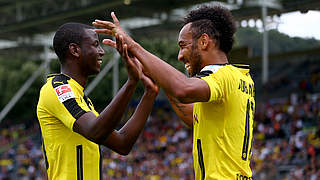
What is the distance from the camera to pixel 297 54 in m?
22.2

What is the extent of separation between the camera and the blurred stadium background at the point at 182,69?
16406mm

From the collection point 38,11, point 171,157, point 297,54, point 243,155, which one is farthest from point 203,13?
point 38,11

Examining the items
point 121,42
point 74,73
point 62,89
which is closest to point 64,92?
point 62,89

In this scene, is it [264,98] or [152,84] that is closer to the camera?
[152,84]

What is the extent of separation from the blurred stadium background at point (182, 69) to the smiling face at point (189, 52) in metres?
11.0

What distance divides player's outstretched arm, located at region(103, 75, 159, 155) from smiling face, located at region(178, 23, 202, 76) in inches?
17.2

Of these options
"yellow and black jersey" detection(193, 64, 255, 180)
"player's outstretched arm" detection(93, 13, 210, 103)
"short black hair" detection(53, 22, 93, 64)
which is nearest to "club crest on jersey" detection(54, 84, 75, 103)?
"short black hair" detection(53, 22, 93, 64)

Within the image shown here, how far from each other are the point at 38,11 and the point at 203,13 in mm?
22806

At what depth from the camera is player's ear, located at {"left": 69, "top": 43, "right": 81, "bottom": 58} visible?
4297 millimetres

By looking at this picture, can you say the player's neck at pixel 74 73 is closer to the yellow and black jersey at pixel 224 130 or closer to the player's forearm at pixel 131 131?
the player's forearm at pixel 131 131

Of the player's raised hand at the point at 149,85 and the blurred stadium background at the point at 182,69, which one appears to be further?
the blurred stadium background at the point at 182,69

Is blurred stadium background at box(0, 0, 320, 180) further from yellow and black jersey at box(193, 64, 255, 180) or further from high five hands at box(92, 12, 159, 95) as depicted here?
high five hands at box(92, 12, 159, 95)

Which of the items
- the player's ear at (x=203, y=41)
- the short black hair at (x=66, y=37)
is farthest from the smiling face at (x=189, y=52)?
the short black hair at (x=66, y=37)

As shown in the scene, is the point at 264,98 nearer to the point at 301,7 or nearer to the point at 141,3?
the point at 301,7
